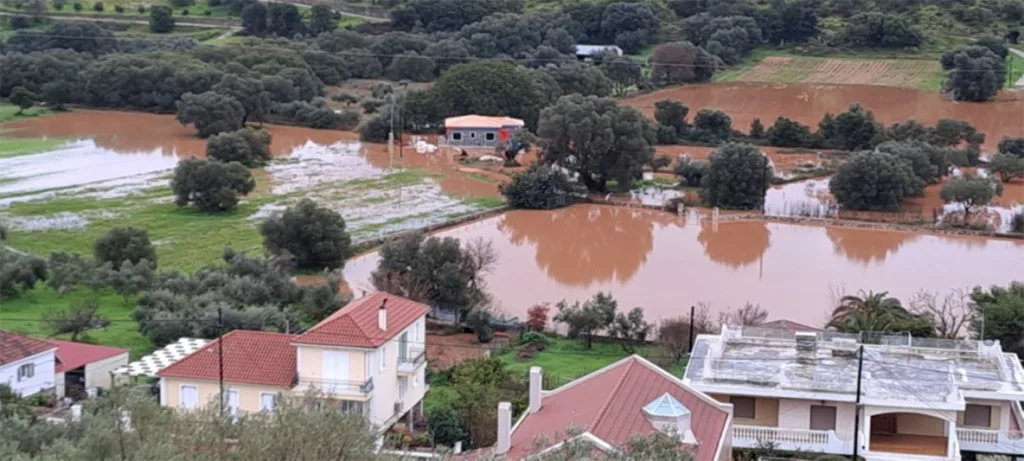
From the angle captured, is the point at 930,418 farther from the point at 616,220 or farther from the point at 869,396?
the point at 616,220

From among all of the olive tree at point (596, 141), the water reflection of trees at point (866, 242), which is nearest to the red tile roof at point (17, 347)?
the water reflection of trees at point (866, 242)

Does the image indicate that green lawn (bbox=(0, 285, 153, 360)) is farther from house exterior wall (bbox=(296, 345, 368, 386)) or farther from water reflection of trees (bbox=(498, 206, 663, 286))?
water reflection of trees (bbox=(498, 206, 663, 286))

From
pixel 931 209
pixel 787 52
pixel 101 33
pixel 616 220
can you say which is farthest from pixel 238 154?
pixel 787 52

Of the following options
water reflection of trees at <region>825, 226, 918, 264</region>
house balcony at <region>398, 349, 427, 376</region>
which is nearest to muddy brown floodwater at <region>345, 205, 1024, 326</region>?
water reflection of trees at <region>825, 226, 918, 264</region>

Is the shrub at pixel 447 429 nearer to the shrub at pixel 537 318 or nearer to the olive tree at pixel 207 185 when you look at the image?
the shrub at pixel 537 318

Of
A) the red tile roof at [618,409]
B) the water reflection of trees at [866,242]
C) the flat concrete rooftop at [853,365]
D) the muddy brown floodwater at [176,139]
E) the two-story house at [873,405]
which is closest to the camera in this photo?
the red tile roof at [618,409]

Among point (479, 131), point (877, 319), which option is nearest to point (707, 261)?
point (877, 319)
